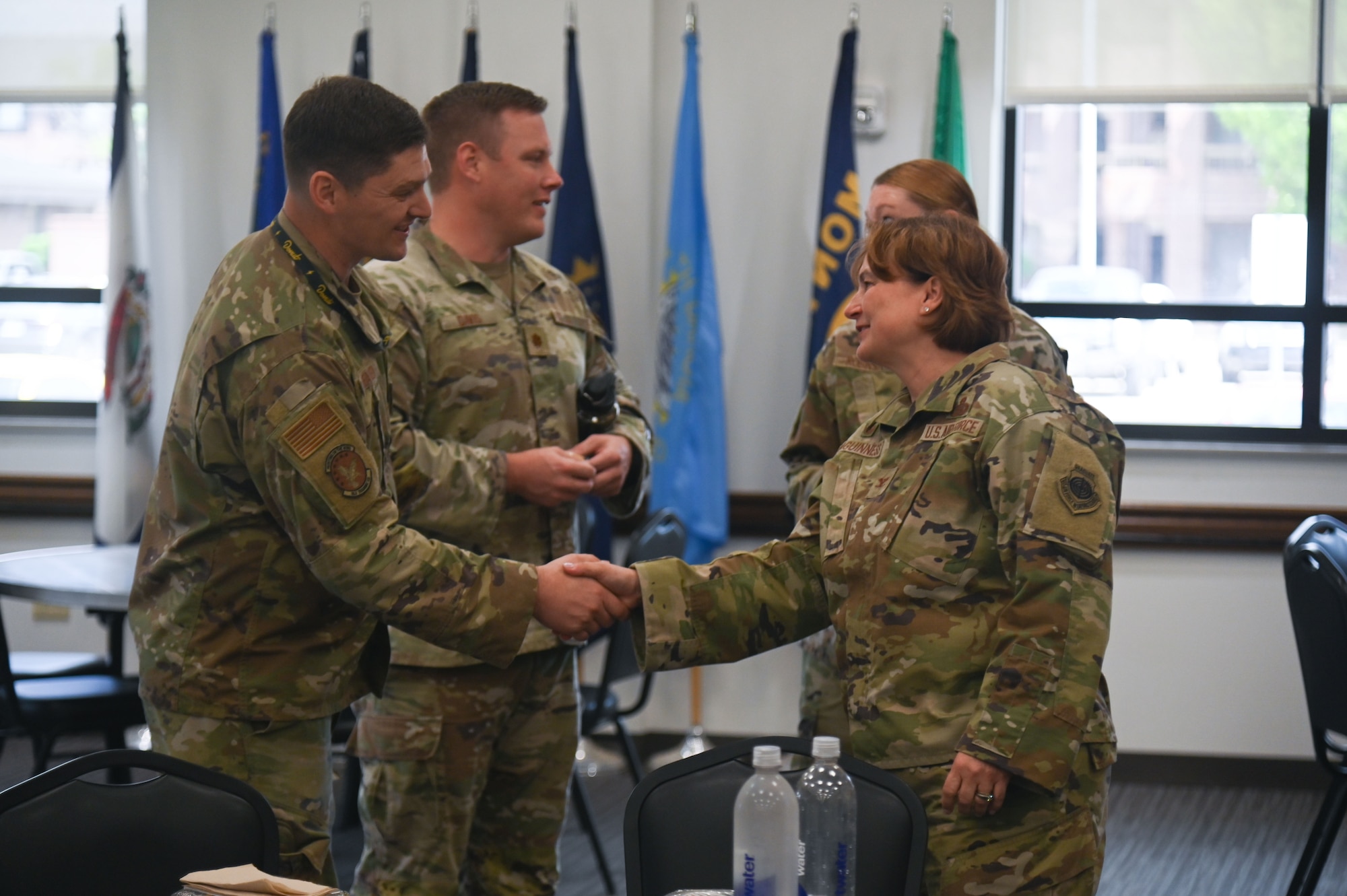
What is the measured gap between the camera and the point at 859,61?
4.75m

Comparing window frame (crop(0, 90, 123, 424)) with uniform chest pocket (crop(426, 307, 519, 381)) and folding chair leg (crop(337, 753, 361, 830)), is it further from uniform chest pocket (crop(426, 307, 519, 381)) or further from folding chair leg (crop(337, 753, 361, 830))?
uniform chest pocket (crop(426, 307, 519, 381))

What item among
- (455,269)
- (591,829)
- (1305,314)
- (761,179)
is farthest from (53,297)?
(1305,314)

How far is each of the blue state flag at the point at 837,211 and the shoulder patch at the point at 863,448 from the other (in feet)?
8.32

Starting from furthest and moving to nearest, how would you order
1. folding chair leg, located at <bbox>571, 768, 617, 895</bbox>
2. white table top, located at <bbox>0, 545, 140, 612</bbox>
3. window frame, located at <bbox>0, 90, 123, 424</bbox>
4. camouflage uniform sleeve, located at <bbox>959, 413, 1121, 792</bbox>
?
window frame, located at <bbox>0, 90, 123, 424</bbox>
folding chair leg, located at <bbox>571, 768, 617, 895</bbox>
white table top, located at <bbox>0, 545, 140, 612</bbox>
camouflage uniform sleeve, located at <bbox>959, 413, 1121, 792</bbox>

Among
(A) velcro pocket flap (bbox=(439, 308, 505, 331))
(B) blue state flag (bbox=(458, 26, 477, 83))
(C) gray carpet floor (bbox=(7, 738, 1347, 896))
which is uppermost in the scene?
(B) blue state flag (bbox=(458, 26, 477, 83))

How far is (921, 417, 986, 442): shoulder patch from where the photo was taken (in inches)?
70.7

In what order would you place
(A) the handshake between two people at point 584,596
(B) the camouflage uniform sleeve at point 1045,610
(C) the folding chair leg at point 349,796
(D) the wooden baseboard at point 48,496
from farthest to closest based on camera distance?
1. (D) the wooden baseboard at point 48,496
2. (C) the folding chair leg at point 349,796
3. (A) the handshake between two people at point 584,596
4. (B) the camouflage uniform sleeve at point 1045,610

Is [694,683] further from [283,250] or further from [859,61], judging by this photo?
[283,250]

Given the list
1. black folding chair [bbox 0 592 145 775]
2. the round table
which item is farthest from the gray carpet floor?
the round table

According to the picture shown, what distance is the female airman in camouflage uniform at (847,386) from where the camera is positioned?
8.04 ft

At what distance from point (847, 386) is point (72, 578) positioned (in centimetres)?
222

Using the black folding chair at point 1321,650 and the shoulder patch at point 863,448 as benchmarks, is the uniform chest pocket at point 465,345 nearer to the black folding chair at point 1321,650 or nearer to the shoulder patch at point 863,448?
the shoulder patch at point 863,448

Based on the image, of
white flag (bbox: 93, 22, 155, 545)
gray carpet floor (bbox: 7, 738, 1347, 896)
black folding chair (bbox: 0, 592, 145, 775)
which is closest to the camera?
black folding chair (bbox: 0, 592, 145, 775)

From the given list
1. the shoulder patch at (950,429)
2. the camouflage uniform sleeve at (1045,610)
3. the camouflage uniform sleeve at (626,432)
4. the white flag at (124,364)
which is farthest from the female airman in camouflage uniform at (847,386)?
the white flag at (124,364)
